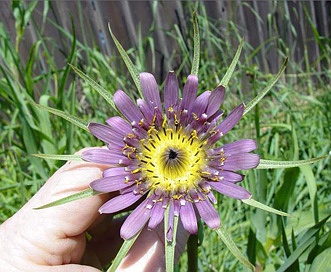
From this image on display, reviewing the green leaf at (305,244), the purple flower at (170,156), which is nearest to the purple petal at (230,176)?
the purple flower at (170,156)

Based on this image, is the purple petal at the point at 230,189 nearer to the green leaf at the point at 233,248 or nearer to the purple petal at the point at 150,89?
the green leaf at the point at 233,248

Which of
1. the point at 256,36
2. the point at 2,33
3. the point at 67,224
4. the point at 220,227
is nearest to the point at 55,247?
the point at 67,224

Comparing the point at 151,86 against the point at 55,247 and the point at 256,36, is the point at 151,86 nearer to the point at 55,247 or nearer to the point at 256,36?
the point at 55,247

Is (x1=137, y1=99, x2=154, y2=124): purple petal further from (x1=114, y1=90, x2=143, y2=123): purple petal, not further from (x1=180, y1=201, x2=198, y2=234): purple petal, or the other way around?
(x1=180, y1=201, x2=198, y2=234): purple petal

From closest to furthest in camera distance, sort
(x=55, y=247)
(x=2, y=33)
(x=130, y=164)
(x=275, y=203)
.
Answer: (x=130, y=164)
(x=55, y=247)
(x=275, y=203)
(x=2, y=33)

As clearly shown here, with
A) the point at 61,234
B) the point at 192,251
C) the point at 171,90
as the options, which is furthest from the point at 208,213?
the point at 61,234

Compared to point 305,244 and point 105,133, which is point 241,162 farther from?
point 305,244
